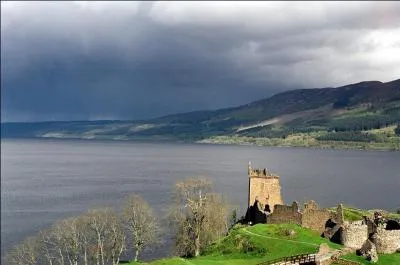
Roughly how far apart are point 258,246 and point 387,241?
1550 cm

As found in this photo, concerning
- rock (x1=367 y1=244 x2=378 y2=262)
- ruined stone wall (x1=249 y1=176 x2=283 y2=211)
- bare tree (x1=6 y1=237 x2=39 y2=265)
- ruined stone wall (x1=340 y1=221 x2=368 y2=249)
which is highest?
ruined stone wall (x1=249 y1=176 x2=283 y2=211)

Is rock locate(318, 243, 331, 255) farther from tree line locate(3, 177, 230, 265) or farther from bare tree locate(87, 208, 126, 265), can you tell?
bare tree locate(87, 208, 126, 265)

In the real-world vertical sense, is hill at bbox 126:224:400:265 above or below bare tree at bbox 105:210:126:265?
above

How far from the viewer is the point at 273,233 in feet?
227

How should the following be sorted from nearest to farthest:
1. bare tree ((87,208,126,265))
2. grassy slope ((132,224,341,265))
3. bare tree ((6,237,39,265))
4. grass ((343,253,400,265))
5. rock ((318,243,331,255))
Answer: grass ((343,253,400,265)) < rock ((318,243,331,255)) < grassy slope ((132,224,341,265)) < bare tree ((6,237,39,265)) < bare tree ((87,208,126,265))

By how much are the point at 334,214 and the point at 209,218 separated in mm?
21529

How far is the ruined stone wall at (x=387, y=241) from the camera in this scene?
60.0m

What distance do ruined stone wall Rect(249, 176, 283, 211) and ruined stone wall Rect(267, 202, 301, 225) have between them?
12.2 metres

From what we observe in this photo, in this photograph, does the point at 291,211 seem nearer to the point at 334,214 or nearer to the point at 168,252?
the point at 334,214

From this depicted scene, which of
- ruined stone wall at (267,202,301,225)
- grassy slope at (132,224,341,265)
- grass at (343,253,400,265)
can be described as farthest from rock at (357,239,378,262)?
ruined stone wall at (267,202,301,225)

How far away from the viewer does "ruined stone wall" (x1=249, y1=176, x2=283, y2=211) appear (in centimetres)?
8962

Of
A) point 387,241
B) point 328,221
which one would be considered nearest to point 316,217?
point 328,221

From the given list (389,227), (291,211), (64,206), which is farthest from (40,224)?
(389,227)

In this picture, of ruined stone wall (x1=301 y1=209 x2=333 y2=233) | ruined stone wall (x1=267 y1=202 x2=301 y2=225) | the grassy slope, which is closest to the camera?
the grassy slope
